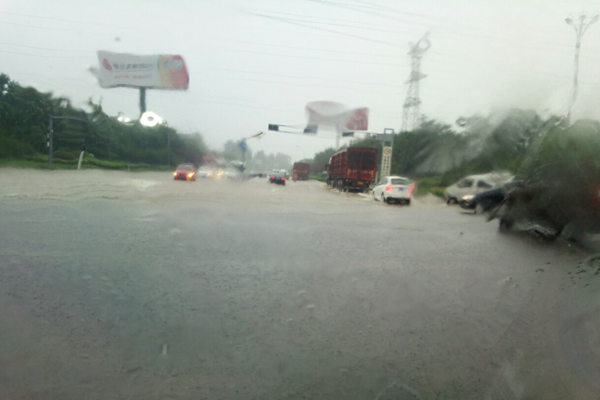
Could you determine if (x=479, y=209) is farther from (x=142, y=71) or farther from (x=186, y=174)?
(x=186, y=174)

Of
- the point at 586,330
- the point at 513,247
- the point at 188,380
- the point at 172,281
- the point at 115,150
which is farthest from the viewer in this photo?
the point at 115,150

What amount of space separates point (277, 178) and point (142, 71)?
990 inches

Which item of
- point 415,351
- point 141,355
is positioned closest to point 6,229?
point 141,355

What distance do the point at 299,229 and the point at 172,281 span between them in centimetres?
480

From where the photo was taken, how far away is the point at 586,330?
4219 millimetres

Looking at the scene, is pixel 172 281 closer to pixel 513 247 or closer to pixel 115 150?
pixel 513 247

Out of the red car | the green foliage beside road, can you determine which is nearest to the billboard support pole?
the green foliage beside road

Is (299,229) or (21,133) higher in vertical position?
(21,133)

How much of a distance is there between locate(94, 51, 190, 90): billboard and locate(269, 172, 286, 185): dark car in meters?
24.0

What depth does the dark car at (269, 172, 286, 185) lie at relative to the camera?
36.3 metres

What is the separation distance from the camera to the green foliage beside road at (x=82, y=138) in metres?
12.5

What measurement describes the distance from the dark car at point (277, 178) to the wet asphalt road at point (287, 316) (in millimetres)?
27371

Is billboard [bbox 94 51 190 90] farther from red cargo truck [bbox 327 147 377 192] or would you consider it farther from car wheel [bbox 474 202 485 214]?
red cargo truck [bbox 327 147 377 192]

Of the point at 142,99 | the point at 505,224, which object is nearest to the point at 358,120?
the point at 505,224
